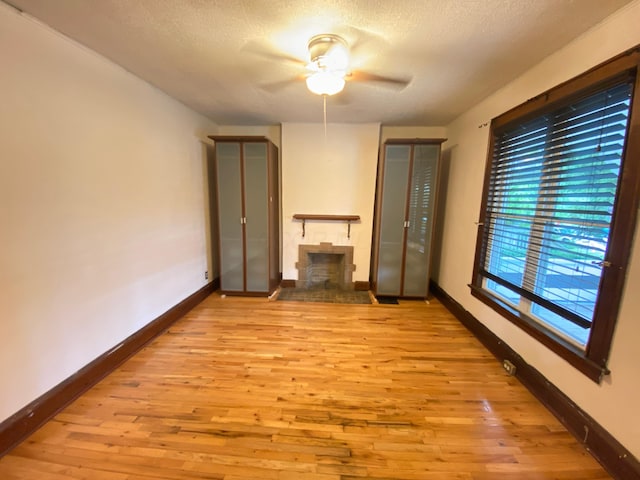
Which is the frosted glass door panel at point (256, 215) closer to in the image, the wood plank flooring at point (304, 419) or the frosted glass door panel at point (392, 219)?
the wood plank flooring at point (304, 419)

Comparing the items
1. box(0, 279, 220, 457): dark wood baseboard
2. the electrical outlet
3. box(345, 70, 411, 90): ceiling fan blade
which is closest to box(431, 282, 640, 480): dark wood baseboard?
the electrical outlet

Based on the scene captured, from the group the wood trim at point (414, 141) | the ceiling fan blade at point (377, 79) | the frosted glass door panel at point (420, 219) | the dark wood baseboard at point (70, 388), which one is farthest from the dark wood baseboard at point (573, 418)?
the dark wood baseboard at point (70, 388)

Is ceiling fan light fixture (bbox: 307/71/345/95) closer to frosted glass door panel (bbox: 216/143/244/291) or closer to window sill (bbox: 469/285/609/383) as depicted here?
frosted glass door panel (bbox: 216/143/244/291)

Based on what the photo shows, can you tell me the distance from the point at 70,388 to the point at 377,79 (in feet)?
10.7

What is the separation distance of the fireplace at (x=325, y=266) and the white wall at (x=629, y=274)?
1396 millimetres

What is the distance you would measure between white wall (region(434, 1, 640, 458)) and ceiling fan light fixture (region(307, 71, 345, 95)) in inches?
59.1

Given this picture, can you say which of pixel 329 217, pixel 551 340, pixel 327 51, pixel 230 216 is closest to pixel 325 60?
pixel 327 51

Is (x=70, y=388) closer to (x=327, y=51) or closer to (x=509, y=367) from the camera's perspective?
(x=327, y=51)

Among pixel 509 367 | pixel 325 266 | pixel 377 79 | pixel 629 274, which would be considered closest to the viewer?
pixel 629 274

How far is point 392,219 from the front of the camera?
336 cm

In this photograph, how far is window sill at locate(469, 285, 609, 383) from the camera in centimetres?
141

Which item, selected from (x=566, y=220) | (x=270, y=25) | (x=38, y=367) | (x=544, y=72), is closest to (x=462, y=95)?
(x=544, y=72)

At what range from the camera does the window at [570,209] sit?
4.38ft

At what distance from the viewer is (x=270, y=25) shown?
152 centimetres
